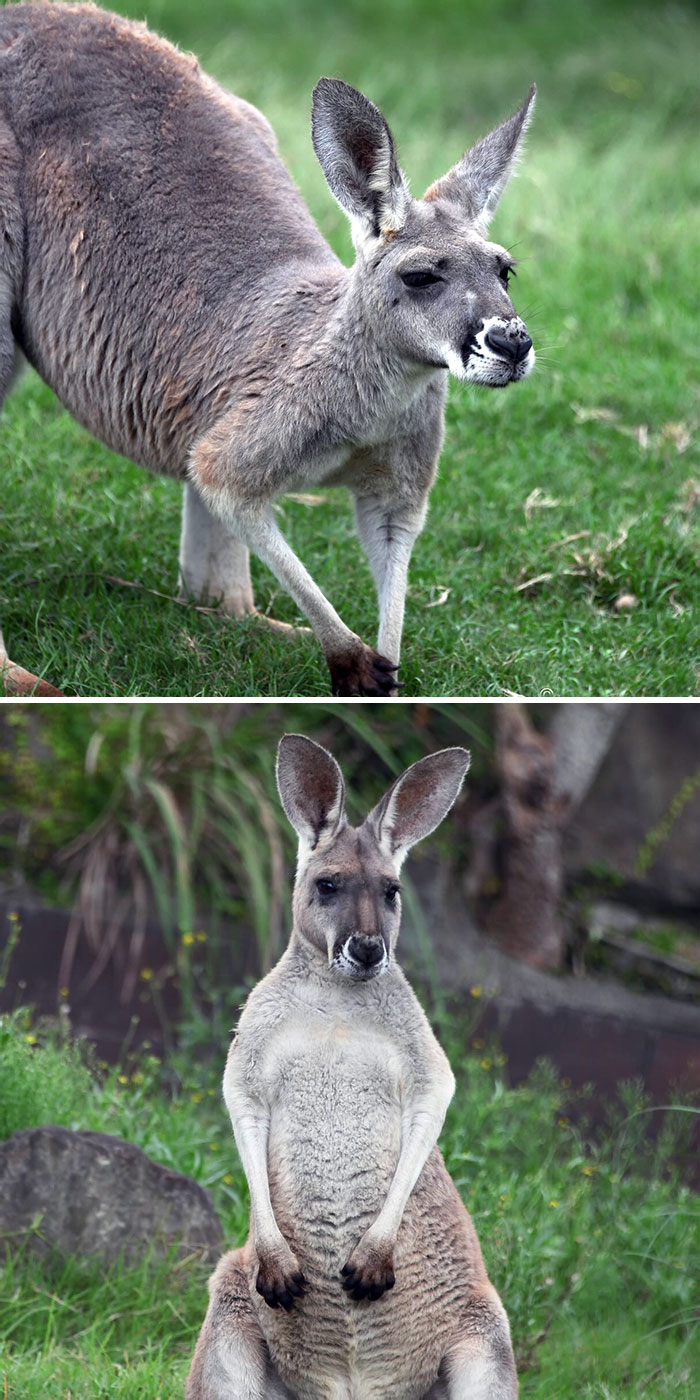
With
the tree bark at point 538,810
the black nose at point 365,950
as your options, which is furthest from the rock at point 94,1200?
the tree bark at point 538,810

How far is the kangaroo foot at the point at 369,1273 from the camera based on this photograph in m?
3.57

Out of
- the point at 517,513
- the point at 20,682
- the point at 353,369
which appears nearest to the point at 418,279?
the point at 353,369

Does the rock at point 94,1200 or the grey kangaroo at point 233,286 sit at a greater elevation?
the grey kangaroo at point 233,286

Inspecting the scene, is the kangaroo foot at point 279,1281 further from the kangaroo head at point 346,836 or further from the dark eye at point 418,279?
the dark eye at point 418,279

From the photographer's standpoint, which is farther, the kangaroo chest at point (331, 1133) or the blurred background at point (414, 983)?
the blurred background at point (414, 983)

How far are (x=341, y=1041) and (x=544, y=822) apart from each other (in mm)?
2835

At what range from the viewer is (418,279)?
4668 mm

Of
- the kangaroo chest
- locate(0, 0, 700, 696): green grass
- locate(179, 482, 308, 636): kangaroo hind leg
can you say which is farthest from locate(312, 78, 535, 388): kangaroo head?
the kangaroo chest

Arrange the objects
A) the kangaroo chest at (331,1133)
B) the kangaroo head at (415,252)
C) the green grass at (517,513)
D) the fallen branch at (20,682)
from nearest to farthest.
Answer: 1. the kangaroo chest at (331,1133)
2. the kangaroo head at (415,252)
3. the fallen branch at (20,682)
4. the green grass at (517,513)

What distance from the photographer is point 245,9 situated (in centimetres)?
1585

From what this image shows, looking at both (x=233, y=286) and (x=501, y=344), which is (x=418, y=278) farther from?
(x=233, y=286)

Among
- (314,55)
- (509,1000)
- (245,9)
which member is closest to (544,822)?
(509,1000)

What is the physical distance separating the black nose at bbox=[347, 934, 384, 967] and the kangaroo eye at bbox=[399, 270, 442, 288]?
79.0 inches

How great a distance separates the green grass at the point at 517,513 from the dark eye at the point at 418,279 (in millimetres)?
550
